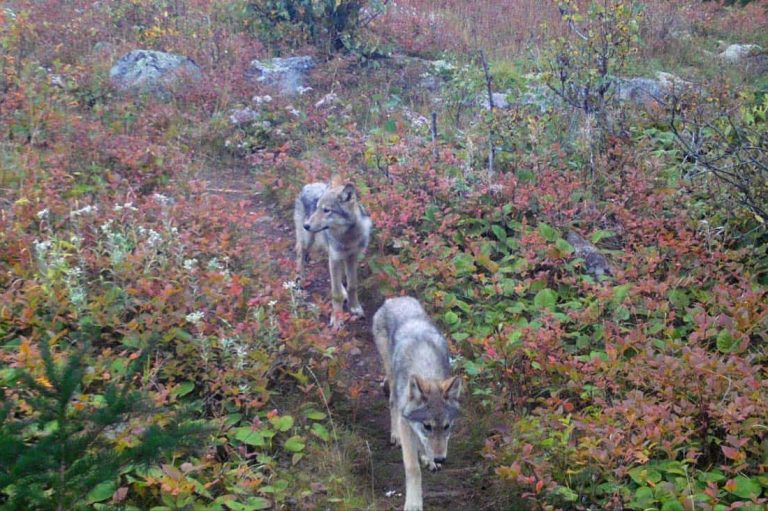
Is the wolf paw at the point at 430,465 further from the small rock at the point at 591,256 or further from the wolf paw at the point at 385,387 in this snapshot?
the small rock at the point at 591,256

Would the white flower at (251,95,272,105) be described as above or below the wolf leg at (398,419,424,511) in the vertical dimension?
above

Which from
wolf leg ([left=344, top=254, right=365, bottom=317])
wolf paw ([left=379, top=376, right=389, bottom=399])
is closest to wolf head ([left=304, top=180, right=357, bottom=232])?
wolf leg ([left=344, top=254, right=365, bottom=317])

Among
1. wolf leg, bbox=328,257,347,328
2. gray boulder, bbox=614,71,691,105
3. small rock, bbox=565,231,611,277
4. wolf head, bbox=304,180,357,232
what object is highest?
gray boulder, bbox=614,71,691,105

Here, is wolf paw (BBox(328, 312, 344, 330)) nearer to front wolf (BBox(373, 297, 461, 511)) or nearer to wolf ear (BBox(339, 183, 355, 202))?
front wolf (BBox(373, 297, 461, 511))

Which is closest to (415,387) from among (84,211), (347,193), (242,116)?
(347,193)

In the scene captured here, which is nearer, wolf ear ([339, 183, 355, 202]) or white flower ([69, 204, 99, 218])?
white flower ([69, 204, 99, 218])

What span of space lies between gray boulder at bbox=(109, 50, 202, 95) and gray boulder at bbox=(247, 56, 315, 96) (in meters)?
1.01

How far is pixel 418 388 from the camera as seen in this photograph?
18.6 feet

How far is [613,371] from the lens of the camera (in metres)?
6.14

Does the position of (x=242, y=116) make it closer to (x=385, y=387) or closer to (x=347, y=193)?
(x=347, y=193)

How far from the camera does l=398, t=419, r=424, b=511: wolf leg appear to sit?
18.3 ft

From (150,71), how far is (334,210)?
20.0ft

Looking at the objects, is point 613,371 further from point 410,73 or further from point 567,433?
point 410,73

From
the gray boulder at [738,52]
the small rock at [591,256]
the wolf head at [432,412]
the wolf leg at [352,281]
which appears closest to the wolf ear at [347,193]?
the wolf leg at [352,281]
